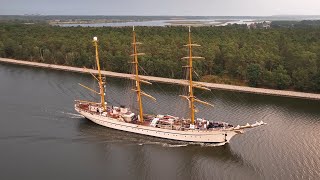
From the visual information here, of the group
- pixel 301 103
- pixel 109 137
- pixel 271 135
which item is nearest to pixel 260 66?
pixel 301 103

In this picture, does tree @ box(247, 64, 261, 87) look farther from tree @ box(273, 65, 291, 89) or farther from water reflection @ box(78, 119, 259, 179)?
water reflection @ box(78, 119, 259, 179)

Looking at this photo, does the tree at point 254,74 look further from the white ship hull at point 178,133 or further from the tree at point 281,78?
the white ship hull at point 178,133

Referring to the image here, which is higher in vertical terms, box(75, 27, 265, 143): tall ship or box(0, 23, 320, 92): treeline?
box(0, 23, 320, 92): treeline

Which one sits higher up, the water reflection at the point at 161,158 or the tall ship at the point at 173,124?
the tall ship at the point at 173,124

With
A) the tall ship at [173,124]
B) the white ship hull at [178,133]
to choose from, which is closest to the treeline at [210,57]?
the tall ship at [173,124]

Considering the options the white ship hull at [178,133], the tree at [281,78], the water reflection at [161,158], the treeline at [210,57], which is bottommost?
the water reflection at [161,158]

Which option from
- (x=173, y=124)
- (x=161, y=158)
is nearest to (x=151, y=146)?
(x=161, y=158)

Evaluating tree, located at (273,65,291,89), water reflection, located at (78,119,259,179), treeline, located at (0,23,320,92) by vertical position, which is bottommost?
water reflection, located at (78,119,259,179)

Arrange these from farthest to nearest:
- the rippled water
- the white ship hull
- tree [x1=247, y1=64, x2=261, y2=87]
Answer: tree [x1=247, y1=64, x2=261, y2=87]
the white ship hull
the rippled water

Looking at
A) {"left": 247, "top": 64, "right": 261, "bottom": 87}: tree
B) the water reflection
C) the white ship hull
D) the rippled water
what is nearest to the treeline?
{"left": 247, "top": 64, "right": 261, "bottom": 87}: tree

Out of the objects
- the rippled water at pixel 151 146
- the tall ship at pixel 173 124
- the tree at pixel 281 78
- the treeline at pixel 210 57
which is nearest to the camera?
the rippled water at pixel 151 146
